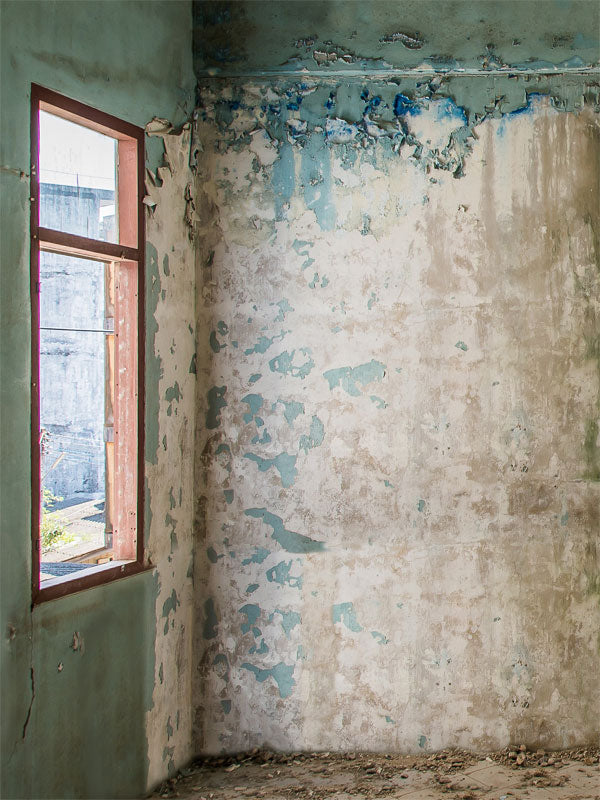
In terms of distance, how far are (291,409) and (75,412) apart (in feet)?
3.27

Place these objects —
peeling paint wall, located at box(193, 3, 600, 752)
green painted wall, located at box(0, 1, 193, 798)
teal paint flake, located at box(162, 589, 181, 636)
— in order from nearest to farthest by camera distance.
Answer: green painted wall, located at box(0, 1, 193, 798) → teal paint flake, located at box(162, 589, 181, 636) → peeling paint wall, located at box(193, 3, 600, 752)

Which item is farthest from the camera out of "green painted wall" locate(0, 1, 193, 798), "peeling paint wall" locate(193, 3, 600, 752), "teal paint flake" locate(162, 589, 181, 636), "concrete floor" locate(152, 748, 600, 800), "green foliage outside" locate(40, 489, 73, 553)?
"peeling paint wall" locate(193, 3, 600, 752)

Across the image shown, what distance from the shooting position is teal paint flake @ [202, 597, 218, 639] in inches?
128

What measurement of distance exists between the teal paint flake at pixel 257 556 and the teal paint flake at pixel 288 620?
0.23 meters

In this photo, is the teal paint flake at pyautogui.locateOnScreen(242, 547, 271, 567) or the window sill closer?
the window sill

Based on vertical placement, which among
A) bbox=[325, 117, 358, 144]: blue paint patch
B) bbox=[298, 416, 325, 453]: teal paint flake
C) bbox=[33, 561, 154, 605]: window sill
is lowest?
A: bbox=[33, 561, 154, 605]: window sill

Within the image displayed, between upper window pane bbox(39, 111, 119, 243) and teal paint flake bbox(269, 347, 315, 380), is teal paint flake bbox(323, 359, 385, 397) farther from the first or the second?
upper window pane bbox(39, 111, 119, 243)

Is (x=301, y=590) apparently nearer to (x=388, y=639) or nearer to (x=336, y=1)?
(x=388, y=639)

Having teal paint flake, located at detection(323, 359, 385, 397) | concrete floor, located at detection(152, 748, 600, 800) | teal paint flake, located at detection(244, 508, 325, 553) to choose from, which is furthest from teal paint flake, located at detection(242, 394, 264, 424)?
concrete floor, located at detection(152, 748, 600, 800)

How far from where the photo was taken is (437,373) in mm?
3219

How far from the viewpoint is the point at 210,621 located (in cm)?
324

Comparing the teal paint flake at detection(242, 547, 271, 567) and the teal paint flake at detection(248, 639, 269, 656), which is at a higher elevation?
the teal paint flake at detection(242, 547, 271, 567)

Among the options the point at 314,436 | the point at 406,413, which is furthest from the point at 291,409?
the point at 406,413

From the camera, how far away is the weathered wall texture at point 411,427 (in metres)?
3.19
